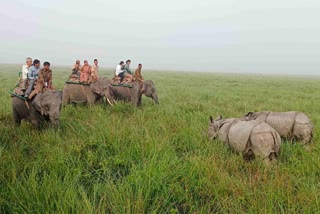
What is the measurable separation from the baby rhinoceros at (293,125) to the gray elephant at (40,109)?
4.49m

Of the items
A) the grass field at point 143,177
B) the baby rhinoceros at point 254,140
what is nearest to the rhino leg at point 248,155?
the baby rhinoceros at point 254,140

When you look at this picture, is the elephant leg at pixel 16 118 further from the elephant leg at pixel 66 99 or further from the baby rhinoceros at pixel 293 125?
the baby rhinoceros at pixel 293 125

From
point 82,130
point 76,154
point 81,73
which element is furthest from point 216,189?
point 81,73

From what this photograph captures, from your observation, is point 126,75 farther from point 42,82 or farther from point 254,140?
point 254,140

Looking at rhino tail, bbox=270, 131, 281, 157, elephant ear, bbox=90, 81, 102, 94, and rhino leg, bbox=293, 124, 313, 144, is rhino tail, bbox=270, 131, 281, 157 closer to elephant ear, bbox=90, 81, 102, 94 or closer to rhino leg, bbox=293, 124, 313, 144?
rhino leg, bbox=293, 124, 313, 144

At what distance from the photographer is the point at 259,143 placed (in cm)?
457

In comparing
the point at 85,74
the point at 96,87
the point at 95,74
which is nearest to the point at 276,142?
the point at 96,87

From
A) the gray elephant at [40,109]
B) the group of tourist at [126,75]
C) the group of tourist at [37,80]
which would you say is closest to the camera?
the gray elephant at [40,109]

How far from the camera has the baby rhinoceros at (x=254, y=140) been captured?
456 centimetres

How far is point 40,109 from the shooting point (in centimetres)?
599

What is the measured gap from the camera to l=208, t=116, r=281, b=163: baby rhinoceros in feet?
15.0

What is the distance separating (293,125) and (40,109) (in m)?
5.30

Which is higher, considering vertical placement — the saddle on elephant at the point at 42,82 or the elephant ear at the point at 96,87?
the saddle on elephant at the point at 42,82

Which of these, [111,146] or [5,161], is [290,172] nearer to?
[111,146]
